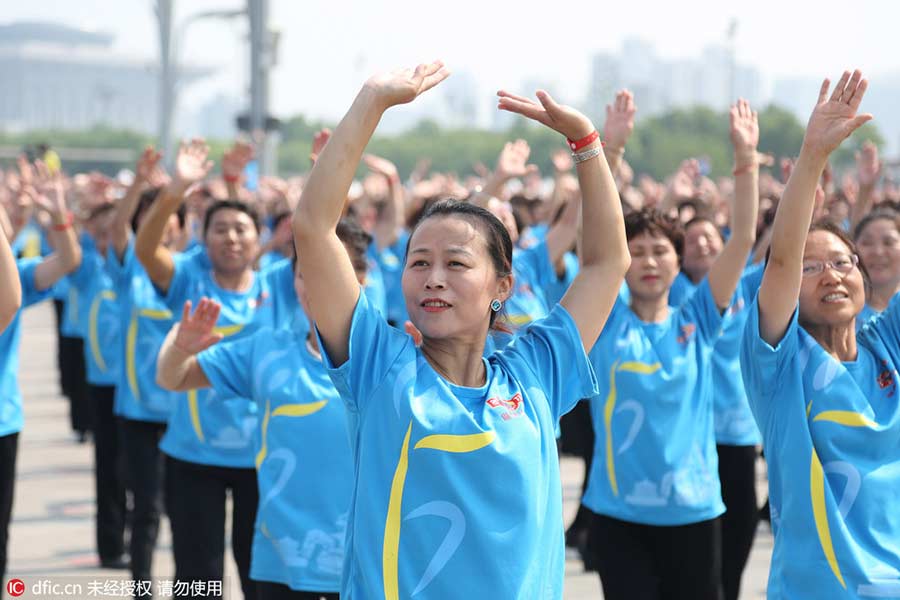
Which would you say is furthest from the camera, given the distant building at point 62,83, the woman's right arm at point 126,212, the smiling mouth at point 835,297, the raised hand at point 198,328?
the distant building at point 62,83

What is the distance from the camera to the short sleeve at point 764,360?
344cm

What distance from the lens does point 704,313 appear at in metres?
4.77

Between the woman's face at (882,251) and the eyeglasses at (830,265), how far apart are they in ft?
5.51

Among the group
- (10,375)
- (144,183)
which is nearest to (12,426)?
(10,375)

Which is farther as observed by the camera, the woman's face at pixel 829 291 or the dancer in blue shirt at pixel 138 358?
the dancer in blue shirt at pixel 138 358

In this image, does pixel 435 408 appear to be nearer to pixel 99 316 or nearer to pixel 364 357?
pixel 364 357

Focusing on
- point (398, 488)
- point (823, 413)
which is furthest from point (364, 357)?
point (823, 413)

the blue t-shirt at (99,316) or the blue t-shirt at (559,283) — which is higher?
the blue t-shirt at (559,283)

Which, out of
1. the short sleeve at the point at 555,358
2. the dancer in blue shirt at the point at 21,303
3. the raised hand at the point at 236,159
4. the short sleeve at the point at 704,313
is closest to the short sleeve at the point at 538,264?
the short sleeve at the point at 704,313

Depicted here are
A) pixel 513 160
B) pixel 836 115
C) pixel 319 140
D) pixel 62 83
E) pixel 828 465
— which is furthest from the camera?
pixel 62 83

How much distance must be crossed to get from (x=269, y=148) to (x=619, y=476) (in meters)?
9.41

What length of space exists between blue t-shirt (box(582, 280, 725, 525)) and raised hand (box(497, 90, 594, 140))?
1840 mm

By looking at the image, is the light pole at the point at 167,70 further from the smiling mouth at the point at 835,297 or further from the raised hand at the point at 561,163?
the smiling mouth at the point at 835,297

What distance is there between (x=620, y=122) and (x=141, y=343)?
10.5 ft
